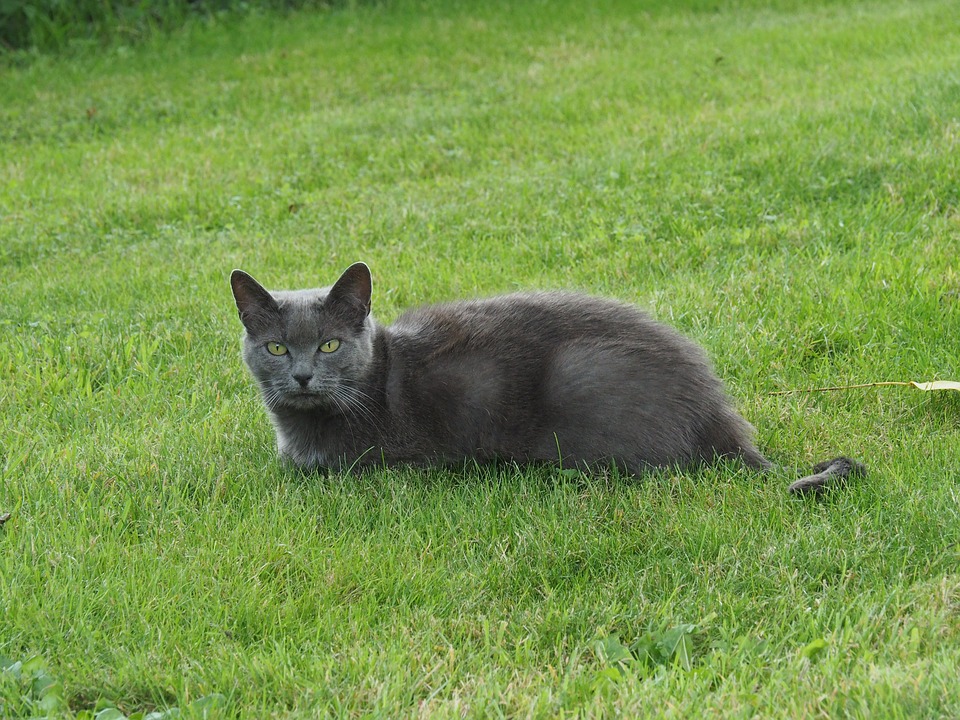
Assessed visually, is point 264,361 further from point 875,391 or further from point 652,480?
point 875,391

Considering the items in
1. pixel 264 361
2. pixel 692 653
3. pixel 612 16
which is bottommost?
pixel 692 653

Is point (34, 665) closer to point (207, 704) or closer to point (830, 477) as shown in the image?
point (207, 704)

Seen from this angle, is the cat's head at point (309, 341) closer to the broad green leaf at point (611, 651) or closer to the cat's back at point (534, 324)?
the cat's back at point (534, 324)

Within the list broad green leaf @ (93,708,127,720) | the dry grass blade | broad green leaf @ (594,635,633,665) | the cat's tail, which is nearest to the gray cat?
the cat's tail

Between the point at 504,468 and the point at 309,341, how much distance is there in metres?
0.90

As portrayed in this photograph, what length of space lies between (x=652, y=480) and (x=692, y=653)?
3.22ft

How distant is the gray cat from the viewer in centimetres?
385

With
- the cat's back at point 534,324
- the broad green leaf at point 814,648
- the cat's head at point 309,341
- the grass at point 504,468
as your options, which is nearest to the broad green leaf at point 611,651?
the grass at point 504,468

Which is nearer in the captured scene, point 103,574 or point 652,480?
point 103,574

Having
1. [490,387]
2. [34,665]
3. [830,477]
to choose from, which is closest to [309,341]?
[490,387]

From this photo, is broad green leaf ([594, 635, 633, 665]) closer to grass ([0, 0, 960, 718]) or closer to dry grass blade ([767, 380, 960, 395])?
grass ([0, 0, 960, 718])

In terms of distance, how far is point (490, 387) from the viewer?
13.0 feet

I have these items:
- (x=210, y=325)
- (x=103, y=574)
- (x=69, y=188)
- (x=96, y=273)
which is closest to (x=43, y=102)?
(x=69, y=188)

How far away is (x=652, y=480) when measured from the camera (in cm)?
372
